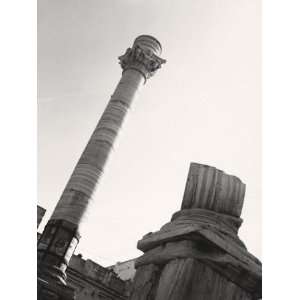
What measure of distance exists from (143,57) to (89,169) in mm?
4331

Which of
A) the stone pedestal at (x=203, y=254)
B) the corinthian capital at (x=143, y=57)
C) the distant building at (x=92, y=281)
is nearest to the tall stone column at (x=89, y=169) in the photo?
the corinthian capital at (x=143, y=57)

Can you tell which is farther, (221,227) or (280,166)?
(221,227)

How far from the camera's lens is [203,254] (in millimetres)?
2320

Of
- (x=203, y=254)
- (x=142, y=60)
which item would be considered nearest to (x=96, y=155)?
(x=142, y=60)

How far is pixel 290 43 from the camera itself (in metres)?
1.71

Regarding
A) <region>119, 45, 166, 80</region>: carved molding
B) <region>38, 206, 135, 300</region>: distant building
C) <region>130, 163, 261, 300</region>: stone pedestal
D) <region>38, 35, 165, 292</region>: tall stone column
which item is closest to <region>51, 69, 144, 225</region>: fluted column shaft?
<region>38, 35, 165, 292</region>: tall stone column

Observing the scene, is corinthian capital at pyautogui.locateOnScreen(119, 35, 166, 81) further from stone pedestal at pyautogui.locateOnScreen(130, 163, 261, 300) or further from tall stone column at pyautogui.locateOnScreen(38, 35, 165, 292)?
stone pedestal at pyautogui.locateOnScreen(130, 163, 261, 300)

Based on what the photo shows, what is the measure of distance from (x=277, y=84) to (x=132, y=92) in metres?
10.9

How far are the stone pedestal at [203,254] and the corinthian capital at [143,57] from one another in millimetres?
Answer: 10652

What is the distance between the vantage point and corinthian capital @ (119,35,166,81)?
12.9 metres

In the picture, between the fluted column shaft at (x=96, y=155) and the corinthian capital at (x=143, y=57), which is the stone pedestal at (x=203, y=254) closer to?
the fluted column shaft at (x=96, y=155)
